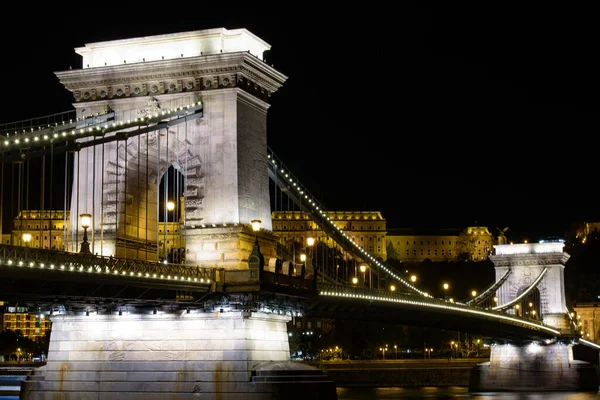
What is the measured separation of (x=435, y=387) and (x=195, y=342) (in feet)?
243

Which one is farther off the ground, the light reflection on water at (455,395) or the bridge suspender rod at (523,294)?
the bridge suspender rod at (523,294)

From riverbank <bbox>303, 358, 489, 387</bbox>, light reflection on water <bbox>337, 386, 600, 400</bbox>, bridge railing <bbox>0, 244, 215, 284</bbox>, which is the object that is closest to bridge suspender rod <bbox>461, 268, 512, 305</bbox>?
riverbank <bbox>303, 358, 489, 387</bbox>

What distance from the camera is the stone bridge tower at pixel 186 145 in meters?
49.2

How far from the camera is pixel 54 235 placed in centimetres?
8481

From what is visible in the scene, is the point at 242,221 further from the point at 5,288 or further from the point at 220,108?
the point at 5,288

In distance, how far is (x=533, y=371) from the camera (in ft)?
353

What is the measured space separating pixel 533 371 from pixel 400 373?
16418mm

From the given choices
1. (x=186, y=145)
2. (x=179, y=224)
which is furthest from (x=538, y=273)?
(x=186, y=145)

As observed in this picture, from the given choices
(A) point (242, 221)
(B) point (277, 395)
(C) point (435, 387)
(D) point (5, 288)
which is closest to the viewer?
(D) point (5, 288)

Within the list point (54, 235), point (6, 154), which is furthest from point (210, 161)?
point (54, 235)

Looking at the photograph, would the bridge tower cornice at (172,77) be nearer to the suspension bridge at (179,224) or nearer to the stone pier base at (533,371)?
the suspension bridge at (179,224)

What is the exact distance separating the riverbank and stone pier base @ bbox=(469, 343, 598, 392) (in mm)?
6163

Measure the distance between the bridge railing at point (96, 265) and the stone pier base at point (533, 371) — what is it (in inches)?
2627

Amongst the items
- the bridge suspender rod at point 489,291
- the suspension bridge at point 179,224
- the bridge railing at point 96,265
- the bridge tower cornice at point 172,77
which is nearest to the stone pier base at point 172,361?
the suspension bridge at point 179,224
